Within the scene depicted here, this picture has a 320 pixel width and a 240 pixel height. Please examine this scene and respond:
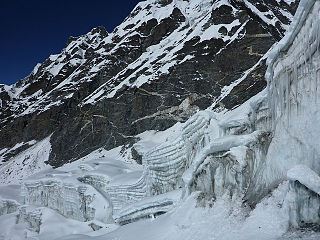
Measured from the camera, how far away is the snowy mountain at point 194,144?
5.36m

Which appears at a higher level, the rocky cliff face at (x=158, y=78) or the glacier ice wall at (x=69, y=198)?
the rocky cliff face at (x=158, y=78)

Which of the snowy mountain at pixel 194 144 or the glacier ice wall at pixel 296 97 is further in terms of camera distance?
the snowy mountain at pixel 194 144

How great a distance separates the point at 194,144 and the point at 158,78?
20.5m

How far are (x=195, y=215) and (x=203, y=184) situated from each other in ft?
3.08

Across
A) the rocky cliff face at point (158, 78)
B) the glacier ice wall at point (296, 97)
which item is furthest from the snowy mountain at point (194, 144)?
the rocky cliff face at point (158, 78)

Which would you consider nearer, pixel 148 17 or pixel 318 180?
pixel 318 180

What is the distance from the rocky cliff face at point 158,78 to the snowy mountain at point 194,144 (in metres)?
0.15

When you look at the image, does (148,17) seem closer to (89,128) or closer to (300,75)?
(89,128)

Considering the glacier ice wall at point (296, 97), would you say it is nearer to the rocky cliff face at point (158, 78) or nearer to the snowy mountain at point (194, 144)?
the snowy mountain at point (194, 144)

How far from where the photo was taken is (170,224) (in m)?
7.56

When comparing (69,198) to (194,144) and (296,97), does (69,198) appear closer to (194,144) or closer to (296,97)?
(194,144)

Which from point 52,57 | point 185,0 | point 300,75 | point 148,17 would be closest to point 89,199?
point 300,75

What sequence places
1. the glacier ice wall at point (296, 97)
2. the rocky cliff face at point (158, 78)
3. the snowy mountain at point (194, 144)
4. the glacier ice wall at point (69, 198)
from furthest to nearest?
the rocky cliff face at point (158, 78)
the glacier ice wall at point (69, 198)
the snowy mountain at point (194, 144)
the glacier ice wall at point (296, 97)

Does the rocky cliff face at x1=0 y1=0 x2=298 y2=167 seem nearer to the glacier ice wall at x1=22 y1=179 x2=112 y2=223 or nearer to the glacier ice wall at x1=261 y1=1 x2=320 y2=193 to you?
the glacier ice wall at x1=22 y1=179 x2=112 y2=223
